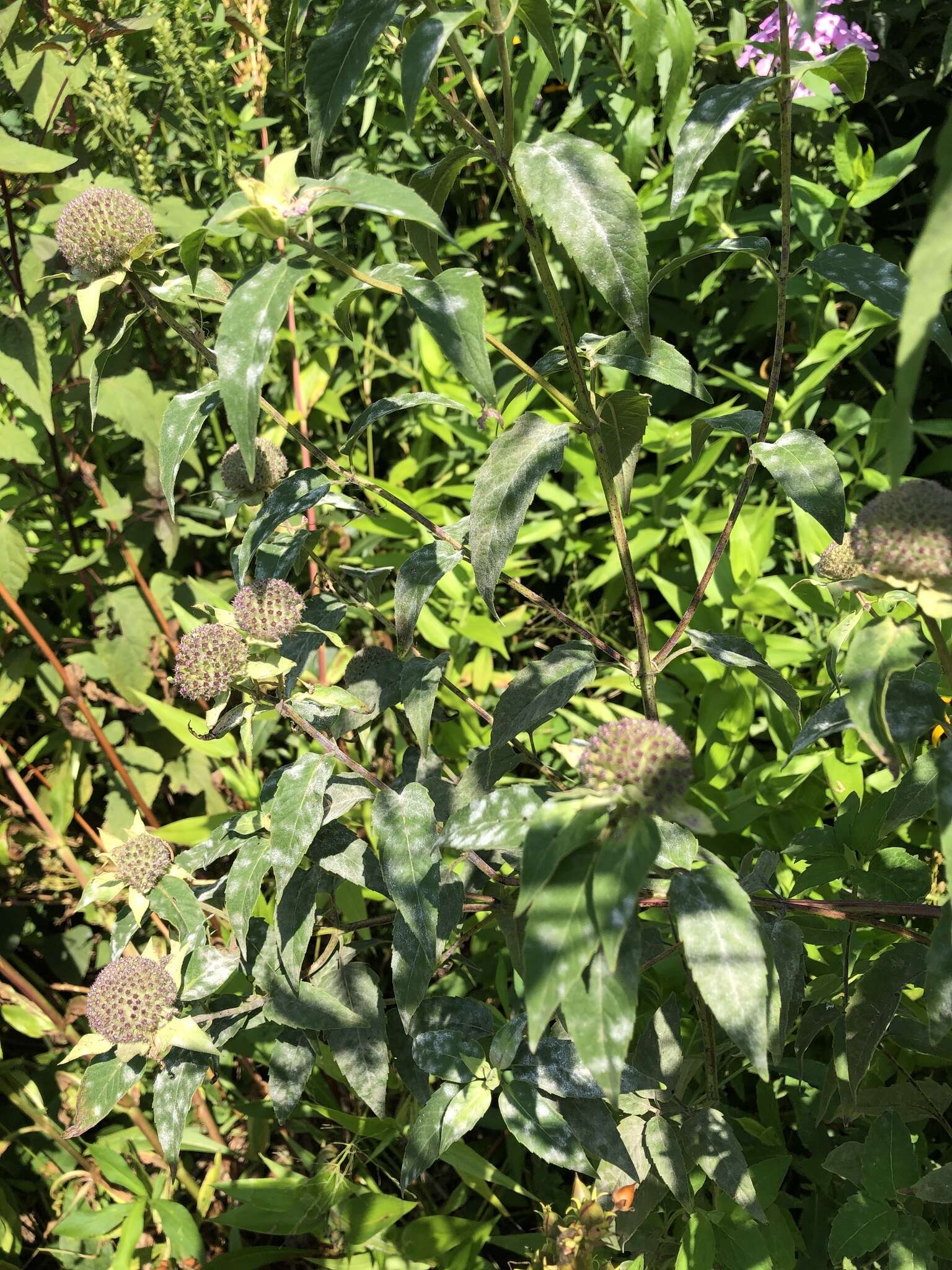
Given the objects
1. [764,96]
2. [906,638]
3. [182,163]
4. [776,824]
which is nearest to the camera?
[906,638]

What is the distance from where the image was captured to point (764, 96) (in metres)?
1.93

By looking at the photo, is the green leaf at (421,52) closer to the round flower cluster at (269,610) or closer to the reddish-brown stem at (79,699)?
the round flower cluster at (269,610)

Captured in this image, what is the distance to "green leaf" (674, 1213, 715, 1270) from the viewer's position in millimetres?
1053

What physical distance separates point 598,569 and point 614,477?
3.30 ft

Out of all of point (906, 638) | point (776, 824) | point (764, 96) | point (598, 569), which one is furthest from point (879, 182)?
point (906, 638)

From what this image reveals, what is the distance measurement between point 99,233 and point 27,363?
0.70 meters

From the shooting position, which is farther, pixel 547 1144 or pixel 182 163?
pixel 182 163

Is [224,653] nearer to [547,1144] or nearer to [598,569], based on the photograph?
[547,1144]

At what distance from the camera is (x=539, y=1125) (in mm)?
1049

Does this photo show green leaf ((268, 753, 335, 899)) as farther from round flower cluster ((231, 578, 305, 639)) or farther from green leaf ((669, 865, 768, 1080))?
green leaf ((669, 865, 768, 1080))

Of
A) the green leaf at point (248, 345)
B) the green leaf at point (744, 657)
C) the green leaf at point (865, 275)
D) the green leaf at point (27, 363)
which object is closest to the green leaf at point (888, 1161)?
the green leaf at point (744, 657)

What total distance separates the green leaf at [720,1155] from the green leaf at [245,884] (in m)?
0.47

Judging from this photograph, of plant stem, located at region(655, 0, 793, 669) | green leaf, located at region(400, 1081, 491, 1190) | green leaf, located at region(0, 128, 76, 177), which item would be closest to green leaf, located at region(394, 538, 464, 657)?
plant stem, located at region(655, 0, 793, 669)

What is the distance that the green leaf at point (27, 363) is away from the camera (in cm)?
163
